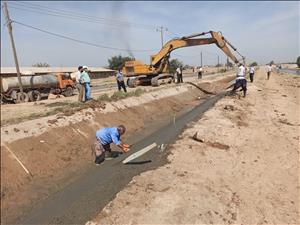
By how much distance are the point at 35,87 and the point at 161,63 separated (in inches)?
491

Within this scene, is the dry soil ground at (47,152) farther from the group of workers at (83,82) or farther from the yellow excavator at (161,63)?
the yellow excavator at (161,63)

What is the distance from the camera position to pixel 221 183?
870 centimetres

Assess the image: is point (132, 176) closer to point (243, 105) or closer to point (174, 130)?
point (174, 130)

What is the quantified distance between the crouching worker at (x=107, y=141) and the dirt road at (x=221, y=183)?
145 cm

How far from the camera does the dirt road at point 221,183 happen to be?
23.2ft

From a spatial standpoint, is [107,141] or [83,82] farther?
[83,82]

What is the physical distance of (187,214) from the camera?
23.0 feet

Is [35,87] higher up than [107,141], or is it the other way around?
[35,87]

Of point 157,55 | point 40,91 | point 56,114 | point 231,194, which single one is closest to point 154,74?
point 157,55

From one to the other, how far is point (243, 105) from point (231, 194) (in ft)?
46.9

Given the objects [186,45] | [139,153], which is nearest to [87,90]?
[139,153]

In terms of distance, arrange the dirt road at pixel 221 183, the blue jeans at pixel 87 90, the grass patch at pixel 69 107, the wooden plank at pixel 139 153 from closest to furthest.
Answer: the dirt road at pixel 221 183, the wooden plank at pixel 139 153, the grass patch at pixel 69 107, the blue jeans at pixel 87 90

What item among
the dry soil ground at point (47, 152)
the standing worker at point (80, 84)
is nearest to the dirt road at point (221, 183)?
the dry soil ground at point (47, 152)

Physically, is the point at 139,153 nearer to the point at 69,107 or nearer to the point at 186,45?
the point at 69,107
